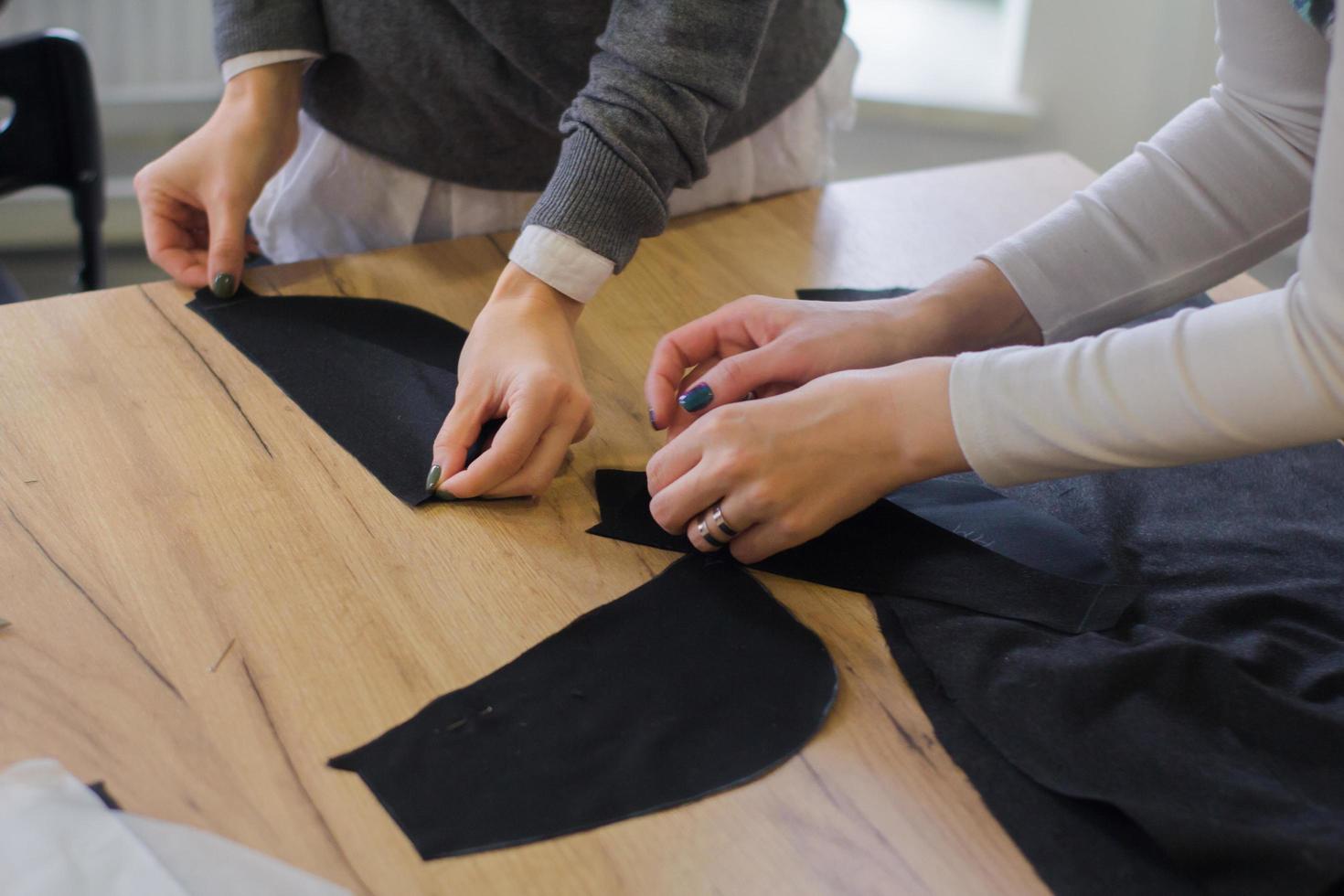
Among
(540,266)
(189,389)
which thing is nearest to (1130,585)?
(540,266)

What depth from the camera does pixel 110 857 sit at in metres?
0.51

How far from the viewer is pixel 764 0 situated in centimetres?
90

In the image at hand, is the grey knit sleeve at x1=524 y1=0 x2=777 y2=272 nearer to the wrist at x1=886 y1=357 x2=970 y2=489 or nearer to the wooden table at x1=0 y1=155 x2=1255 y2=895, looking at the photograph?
the wooden table at x1=0 y1=155 x2=1255 y2=895

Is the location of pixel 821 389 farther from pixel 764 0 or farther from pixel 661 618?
pixel 764 0

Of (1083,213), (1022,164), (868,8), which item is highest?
(1083,213)

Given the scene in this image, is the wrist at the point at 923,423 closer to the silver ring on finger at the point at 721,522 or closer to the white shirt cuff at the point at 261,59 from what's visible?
the silver ring on finger at the point at 721,522

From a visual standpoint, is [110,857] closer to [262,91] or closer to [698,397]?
[698,397]

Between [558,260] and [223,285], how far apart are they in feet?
0.99

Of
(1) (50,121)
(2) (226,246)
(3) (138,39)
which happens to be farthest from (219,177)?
(3) (138,39)

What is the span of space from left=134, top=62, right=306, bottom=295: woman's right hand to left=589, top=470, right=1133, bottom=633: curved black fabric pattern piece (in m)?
0.45

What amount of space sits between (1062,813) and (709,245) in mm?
692

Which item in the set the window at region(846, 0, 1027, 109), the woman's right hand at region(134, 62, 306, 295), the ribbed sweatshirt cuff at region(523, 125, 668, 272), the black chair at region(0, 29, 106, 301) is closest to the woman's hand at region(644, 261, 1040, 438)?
the ribbed sweatshirt cuff at region(523, 125, 668, 272)

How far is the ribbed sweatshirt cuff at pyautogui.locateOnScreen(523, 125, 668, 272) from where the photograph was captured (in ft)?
2.84

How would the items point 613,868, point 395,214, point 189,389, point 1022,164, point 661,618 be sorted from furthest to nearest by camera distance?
point 1022,164, point 395,214, point 189,389, point 661,618, point 613,868
